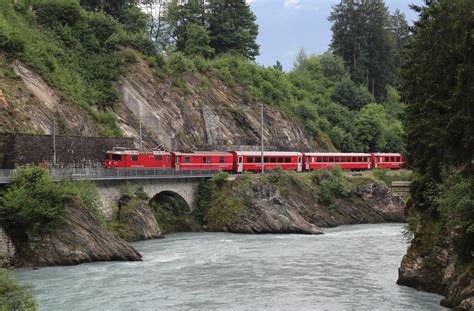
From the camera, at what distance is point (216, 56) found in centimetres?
9431

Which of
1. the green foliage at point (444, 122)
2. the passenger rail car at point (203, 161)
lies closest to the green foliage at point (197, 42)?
the passenger rail car at point (203, 161)

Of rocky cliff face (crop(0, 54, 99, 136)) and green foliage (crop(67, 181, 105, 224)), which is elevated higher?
rocky cliff face (crop(0, 54, 99, 136))

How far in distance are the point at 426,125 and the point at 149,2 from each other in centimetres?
7663

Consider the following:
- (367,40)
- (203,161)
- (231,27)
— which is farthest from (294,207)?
(367,40)

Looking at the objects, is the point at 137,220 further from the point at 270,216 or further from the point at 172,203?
the point at 270,216

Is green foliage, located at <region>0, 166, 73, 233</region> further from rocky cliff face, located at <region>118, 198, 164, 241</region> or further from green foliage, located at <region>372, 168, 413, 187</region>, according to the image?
green foliage, located at <region>372, 168, 413, 187</region>

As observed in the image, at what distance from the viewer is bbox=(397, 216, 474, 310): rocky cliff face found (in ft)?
80.2

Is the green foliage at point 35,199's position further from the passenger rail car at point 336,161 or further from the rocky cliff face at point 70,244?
the passenger rail car at point 336,161

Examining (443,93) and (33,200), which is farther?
(33,200)

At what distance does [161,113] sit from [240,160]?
40.7ft

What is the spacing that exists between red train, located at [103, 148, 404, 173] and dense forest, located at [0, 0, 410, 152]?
331 inches

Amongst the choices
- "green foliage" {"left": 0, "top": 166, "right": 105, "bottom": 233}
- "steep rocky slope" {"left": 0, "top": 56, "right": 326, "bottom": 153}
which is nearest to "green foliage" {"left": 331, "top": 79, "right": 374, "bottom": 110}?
"steep rocky slope" {"left": 0, "top": 56, "right": 326, "bottom": 153}

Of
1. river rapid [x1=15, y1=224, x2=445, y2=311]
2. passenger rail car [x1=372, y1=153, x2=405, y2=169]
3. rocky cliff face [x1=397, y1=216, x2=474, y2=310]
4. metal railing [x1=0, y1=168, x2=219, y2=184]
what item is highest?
passenger rail car [x1=372, y1=153, x2=405, y2=169]

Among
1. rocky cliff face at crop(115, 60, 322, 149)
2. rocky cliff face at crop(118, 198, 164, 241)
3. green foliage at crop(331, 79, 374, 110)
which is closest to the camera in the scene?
rocky cliff face at crop(118, 198, 164, 241)
